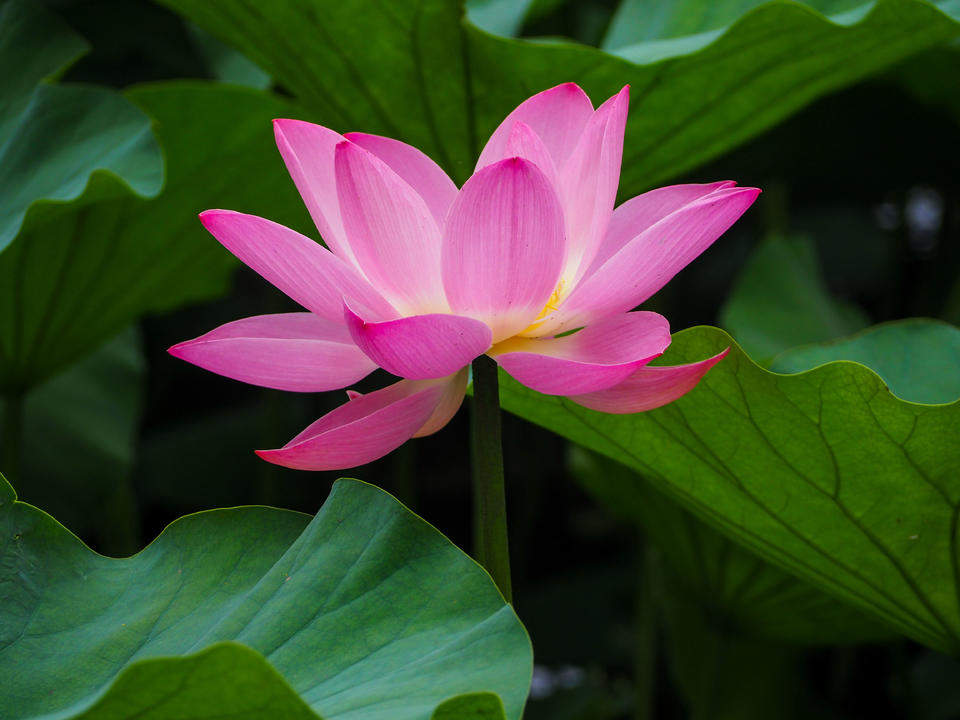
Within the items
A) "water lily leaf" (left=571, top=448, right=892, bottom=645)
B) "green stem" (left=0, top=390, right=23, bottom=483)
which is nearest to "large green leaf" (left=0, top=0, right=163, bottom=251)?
"green stem" (left=0, top=390, right=23, bottom=483)

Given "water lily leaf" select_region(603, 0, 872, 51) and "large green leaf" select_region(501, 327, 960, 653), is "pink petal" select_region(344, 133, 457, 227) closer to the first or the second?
"large green leaf" select_region(501, 327, 960, 653)

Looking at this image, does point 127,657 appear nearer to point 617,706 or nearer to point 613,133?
point 613,133

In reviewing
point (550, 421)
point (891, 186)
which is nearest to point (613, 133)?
point (550, 421)

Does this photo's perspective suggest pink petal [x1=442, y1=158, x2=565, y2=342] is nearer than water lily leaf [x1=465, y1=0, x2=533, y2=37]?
Yes

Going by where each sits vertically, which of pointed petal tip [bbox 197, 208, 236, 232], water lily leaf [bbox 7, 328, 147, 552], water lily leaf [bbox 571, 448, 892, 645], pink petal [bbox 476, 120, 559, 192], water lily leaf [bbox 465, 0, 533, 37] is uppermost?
pink petal [bbox 476, 120, 559, 192]

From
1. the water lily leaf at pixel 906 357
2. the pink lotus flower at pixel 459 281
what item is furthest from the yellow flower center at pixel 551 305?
the water lily leaf at pixel 906 357

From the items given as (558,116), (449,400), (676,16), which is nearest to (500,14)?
(676,16)

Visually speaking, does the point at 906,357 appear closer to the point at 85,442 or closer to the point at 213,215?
the point at 213,215
